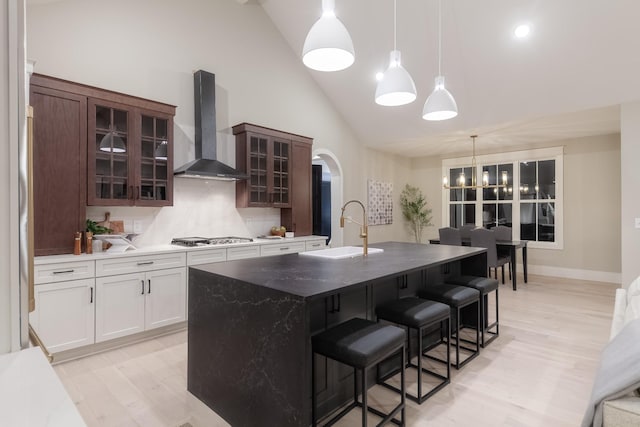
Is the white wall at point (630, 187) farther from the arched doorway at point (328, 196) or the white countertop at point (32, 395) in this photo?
the white countertop at point (32, 395)

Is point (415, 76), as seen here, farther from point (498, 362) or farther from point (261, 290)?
point (261, 290)

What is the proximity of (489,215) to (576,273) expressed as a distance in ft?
6.11

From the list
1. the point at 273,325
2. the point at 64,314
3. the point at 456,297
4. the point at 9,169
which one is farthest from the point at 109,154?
the point at 456,297

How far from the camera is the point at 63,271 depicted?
9.62ft

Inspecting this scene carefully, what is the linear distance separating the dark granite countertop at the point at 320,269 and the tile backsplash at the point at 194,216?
1.93 metres

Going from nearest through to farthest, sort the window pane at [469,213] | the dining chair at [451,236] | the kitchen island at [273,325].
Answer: the kitchen island at [273,325] → the dining chair at [451,236] → the window pane at [469,213]

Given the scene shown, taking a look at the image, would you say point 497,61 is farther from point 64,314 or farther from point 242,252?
point 64,314

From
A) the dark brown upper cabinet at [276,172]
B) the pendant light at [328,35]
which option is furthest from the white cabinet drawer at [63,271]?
the pendant light at [328,35]

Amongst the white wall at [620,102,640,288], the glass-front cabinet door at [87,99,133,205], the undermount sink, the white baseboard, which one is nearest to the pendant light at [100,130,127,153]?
the glass-front cabinet door at [87,99,133,205]

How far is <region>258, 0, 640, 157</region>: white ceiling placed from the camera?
3834 mm

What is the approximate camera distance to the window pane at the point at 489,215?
7434 millimetres

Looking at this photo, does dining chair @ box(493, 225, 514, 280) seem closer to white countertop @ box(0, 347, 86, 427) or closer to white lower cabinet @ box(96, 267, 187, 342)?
white lower cabinet @ box(96, 267, 187, 342)

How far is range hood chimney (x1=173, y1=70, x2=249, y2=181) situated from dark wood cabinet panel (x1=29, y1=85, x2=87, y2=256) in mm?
1149

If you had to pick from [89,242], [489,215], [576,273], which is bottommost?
[576,273]
